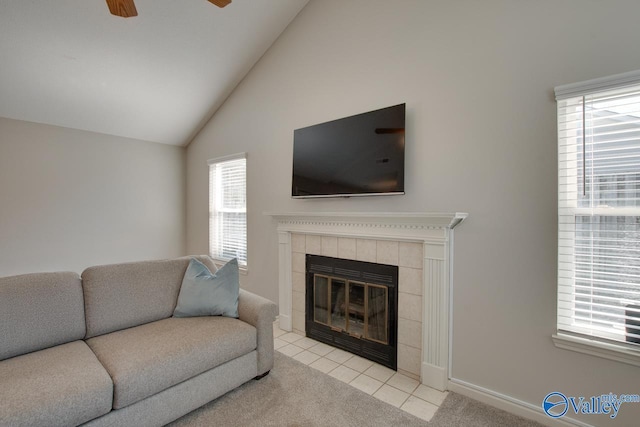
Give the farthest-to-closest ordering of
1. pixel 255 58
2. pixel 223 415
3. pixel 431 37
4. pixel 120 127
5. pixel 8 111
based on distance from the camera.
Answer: pixel 120 127 < pixel 255 58 < pixel 8 111 < pixel 431 37 < pixel 223 415

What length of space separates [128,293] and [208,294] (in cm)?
56

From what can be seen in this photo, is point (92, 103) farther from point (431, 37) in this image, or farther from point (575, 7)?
point (575, 7)

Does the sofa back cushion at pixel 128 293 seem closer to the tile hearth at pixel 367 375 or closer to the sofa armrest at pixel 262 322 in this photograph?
the sofa armrest at pixel 262 322

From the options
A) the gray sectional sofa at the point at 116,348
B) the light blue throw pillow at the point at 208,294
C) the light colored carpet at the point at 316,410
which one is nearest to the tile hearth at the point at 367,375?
the light colored carpet at the point at 316,410

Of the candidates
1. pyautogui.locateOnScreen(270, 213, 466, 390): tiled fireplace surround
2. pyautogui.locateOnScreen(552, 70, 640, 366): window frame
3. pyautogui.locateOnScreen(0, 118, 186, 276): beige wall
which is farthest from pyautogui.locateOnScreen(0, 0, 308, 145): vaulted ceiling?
pyautogui.locateOnScreen(552, 70, 640, 366): window frame

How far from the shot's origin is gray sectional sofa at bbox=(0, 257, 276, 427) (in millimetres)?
1471

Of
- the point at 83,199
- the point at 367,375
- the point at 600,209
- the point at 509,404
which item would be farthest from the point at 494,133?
the point at 83,199

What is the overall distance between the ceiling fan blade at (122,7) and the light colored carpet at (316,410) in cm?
261

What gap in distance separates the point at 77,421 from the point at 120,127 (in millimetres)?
3852

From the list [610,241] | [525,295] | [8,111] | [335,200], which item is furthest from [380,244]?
[8,111]

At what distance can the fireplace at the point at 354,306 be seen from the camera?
2.56 metres

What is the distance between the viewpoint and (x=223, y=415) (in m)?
1.94

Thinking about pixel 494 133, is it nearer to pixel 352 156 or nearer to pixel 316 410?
pixel 352 156

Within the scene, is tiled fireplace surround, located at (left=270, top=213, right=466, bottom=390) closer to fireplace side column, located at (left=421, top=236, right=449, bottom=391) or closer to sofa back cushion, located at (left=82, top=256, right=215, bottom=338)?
fireplace side column, located at (left=421, top=236, right=449, bottom=391)
